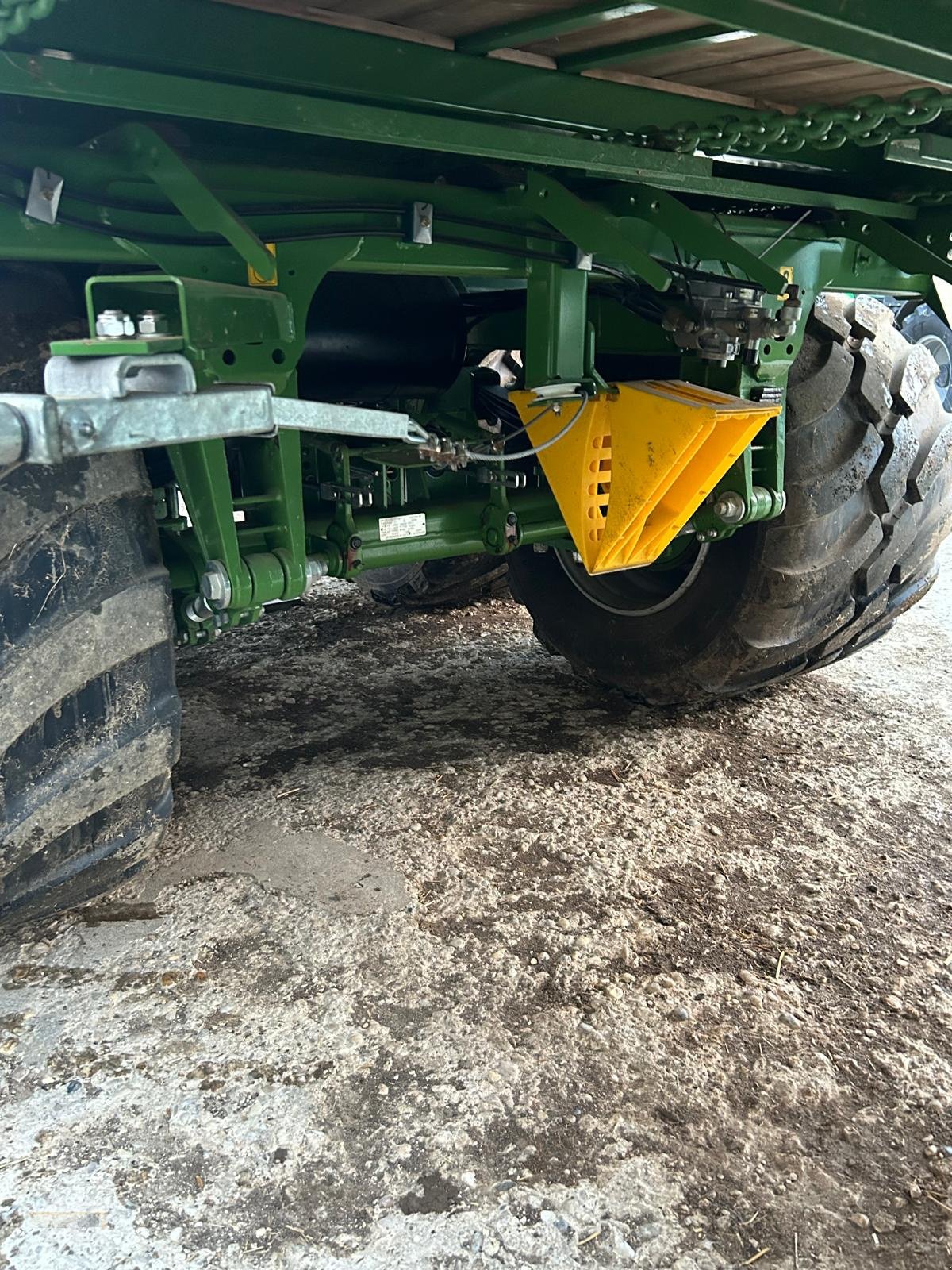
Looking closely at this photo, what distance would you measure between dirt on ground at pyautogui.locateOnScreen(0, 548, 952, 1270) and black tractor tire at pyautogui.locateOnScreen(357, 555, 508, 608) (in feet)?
3.58

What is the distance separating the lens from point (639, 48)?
157cm

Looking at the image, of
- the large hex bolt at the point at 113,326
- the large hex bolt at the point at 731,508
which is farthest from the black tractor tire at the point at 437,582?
the large hex bolt at the point at 113,326

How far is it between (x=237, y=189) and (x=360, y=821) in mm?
1456

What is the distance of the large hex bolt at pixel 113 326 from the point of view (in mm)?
1556

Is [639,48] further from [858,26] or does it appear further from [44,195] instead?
[44,195]

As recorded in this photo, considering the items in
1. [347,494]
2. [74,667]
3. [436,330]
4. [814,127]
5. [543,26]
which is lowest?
[74,667]

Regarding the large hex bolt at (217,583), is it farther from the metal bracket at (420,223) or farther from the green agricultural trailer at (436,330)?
the metal bracket at (420,223)

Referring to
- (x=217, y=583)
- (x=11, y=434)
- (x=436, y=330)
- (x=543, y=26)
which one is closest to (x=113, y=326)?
(x=11, y=434)

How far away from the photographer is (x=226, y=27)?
145 centimetres

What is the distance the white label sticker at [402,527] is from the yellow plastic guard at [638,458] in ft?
1.07

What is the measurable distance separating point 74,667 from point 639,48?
1.35 m

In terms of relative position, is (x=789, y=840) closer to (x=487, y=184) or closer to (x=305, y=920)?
(x=305, y=920)

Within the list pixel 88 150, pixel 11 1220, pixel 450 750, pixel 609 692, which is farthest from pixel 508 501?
pixel 11 1220

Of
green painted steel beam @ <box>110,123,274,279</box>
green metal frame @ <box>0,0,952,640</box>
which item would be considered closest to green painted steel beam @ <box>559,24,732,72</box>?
green metal frame @ <box>0,0,952,640</box>
